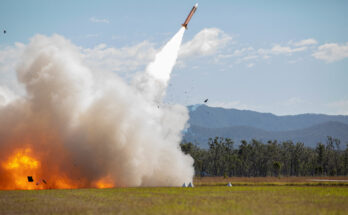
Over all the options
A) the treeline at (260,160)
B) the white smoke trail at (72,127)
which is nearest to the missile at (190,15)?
the white smoke trail at (72,127)

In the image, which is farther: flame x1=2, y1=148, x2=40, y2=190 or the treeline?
the treeline

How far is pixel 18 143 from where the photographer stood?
55.9 meters

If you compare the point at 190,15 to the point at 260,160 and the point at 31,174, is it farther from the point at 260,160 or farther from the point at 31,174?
the point at 260,160

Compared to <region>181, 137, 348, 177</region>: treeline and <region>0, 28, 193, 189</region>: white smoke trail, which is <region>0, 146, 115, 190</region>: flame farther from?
<region>181, 137, 348, 177</region>: treeline

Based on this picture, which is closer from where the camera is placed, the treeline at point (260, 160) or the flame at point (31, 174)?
the flame at point (31, 174)

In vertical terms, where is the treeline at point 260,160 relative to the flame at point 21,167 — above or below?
above

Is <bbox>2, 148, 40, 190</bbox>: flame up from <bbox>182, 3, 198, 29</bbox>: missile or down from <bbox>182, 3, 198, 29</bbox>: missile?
down

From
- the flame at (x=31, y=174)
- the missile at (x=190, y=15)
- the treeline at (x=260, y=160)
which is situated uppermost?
the missile at (x=190, y=15)

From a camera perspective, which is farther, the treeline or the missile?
the treeline

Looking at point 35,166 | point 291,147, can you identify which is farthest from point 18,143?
point 291,147

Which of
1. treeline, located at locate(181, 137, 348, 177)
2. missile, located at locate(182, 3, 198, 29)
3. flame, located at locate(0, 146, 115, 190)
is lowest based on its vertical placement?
flame, located at locate(0, 146, 115, 190)

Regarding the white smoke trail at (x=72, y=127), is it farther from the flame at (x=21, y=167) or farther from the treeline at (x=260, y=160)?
the treeline at (x=260, y=160)

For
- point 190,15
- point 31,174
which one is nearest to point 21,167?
point 31,174

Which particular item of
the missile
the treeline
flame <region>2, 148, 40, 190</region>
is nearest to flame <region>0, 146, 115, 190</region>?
flame <region>2, 148, 40, 190</region>
